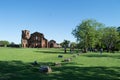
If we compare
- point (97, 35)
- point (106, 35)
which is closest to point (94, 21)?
point (97, 35)

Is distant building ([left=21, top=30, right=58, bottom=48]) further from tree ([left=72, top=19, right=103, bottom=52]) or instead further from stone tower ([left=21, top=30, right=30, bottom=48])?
tree ([left=72, top=19, right=103, bottom=52])

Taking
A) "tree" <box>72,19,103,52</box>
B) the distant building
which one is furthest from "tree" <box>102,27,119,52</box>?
the distant building

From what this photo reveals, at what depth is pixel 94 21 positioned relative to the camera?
99.6 meters

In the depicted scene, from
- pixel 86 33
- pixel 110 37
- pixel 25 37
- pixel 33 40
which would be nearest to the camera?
pixel 86 33

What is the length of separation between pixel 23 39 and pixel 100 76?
164 meters

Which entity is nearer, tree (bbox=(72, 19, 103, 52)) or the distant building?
tree (bbox=(72, 19, 103, 52))

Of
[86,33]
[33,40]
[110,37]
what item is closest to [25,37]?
[33,40]

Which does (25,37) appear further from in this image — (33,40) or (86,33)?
(86,33)

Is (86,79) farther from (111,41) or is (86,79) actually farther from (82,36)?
(111,41)

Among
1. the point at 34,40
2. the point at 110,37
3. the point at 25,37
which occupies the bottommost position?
the point at 110,37

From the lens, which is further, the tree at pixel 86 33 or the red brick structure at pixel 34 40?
the red brick structure at pixel 34 40

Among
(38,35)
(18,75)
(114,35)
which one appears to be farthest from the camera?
(38,35)

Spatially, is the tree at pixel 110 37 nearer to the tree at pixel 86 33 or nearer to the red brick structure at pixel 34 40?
the tree at pixel 86 33

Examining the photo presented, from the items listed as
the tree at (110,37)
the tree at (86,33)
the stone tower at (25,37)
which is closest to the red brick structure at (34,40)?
the stone tower at (25,37)
